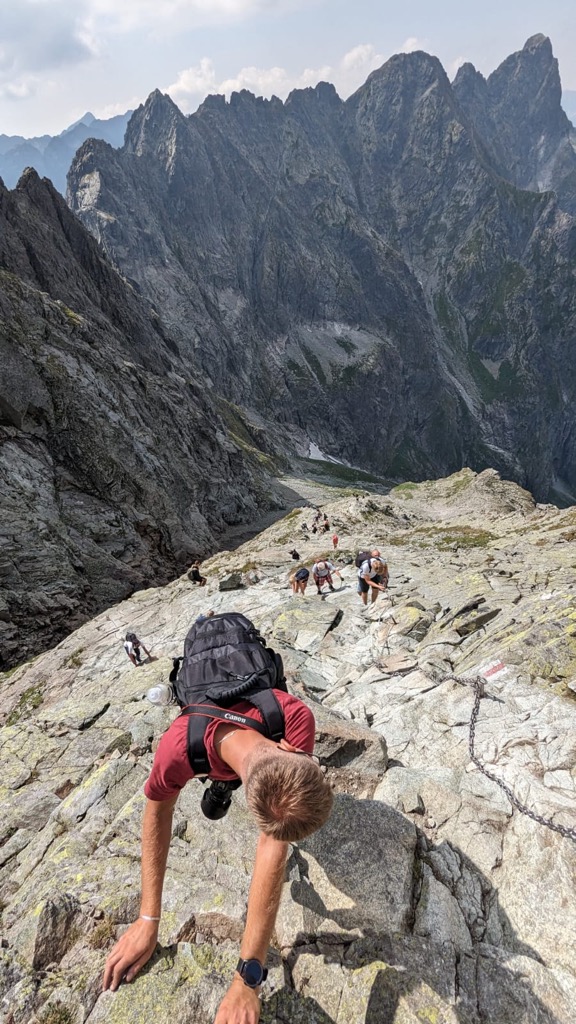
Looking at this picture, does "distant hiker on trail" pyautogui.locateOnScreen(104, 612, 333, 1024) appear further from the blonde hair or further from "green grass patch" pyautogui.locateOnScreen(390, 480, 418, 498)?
"green grass patch" pyautogui.locateOnScreen(390, 480, 418, 498)

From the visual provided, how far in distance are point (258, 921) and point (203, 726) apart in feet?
4.85

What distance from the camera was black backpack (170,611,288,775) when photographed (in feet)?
13.6

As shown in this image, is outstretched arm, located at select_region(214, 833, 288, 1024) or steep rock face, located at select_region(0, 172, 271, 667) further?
steep rock face, located at select_region(0, 172, 271, 667)

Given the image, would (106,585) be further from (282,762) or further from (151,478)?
(282,762)

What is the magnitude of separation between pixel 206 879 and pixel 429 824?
3.08m

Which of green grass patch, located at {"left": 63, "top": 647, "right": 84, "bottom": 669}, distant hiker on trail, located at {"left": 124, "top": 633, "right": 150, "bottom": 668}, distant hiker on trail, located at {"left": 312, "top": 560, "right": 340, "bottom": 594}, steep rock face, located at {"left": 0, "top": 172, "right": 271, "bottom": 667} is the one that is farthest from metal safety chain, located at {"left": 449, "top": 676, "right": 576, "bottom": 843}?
steep rock face, located at {"left": 0, "top": 172, "right": 271, "bottom": 667}

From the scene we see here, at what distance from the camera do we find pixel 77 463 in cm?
5609

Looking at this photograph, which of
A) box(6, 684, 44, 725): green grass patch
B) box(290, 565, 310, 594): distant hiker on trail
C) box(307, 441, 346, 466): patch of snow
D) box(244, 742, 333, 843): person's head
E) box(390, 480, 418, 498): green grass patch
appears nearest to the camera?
box(244, 742, 333, 843): person's head

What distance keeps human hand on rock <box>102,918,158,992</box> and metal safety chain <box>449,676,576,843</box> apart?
4813 millimetres

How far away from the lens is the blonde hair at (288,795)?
120 inches

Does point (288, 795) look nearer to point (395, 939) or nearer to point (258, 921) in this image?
point (258, 921)

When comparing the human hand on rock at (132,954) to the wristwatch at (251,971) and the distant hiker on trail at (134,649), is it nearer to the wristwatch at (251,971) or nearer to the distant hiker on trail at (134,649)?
the wristwatch at (251,971)

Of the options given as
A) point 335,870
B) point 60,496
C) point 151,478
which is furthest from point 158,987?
point 151,478

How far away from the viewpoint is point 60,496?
5250 centimetres
